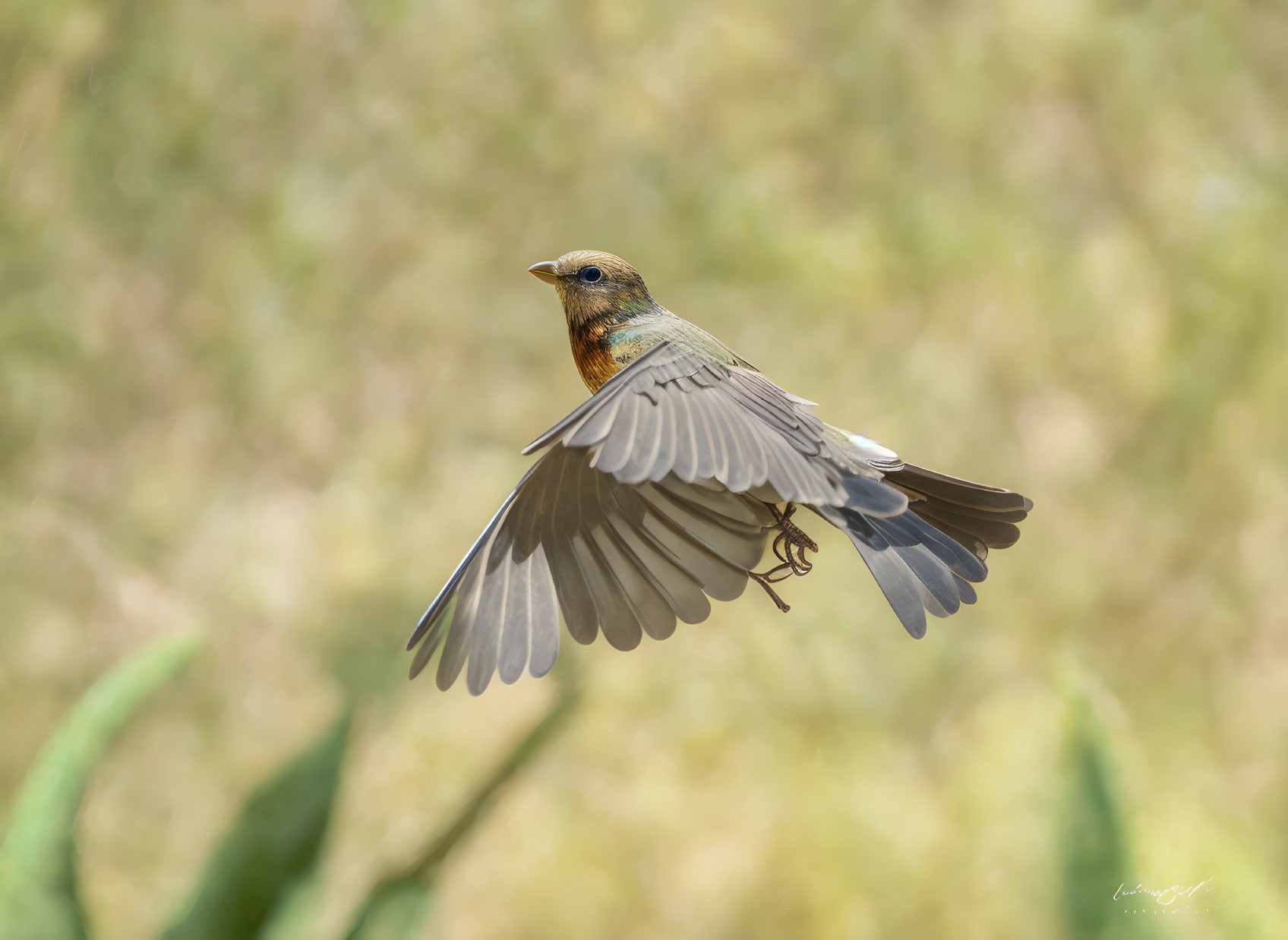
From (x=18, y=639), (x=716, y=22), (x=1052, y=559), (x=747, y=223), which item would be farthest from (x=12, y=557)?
(x=1052, y=559)

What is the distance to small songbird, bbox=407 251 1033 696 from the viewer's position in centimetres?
33

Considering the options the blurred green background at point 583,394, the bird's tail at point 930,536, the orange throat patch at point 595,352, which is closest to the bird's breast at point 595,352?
the orange throat patch at point 595,352

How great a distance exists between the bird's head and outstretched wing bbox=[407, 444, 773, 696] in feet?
0.21

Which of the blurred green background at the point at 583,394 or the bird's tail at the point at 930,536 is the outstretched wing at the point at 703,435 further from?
the blurred green background at the point at 583,394

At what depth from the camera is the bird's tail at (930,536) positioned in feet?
1.22

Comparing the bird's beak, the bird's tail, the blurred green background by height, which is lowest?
the bird's tail

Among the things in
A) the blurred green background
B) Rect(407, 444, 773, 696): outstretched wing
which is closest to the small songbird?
Rect(407, 444, 773, 696): outstretched wing

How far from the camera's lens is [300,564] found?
126cm

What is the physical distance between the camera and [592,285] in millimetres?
417

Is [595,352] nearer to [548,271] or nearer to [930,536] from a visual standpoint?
[548,271]

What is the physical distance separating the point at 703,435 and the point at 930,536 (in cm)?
14

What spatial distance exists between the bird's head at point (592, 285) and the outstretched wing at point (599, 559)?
0.06 meters

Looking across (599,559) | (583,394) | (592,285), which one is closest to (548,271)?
(592,285)

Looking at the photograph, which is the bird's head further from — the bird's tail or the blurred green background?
the blurred green background
